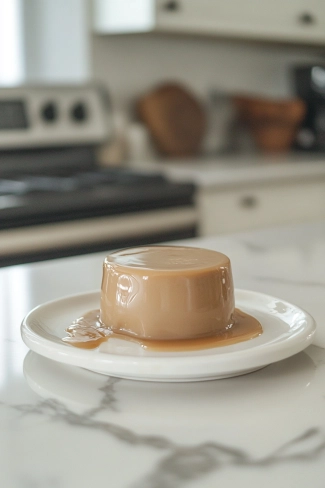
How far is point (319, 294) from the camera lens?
2.46 ft

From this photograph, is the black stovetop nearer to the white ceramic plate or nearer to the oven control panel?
the oven control panel

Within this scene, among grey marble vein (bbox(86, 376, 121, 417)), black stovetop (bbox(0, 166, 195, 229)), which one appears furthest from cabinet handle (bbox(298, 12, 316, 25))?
grey marble vein (bbox(86, 376, 121, 417))

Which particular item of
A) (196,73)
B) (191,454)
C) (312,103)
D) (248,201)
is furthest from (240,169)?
(191,454)

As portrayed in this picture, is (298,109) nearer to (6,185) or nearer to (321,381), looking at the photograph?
(6,185)

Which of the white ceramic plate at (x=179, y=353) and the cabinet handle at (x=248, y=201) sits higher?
the white ceramic plate at (x=179, y=353)

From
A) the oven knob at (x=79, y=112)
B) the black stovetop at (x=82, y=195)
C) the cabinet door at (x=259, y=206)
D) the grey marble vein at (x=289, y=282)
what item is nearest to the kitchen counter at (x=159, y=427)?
the grey marble vein at (x=289, y=282)

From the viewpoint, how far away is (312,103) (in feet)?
9.79

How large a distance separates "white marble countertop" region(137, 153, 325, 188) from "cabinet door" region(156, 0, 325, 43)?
0.47m

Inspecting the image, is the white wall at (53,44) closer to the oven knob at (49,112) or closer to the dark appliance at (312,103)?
the oven knob at (49,112)

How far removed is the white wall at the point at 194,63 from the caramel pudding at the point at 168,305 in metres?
2.14

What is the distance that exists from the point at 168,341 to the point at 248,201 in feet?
5.50

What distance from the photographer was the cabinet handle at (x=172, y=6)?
2.28 meters

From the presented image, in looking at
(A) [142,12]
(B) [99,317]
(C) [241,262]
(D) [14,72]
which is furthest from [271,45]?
(B) [99,317]

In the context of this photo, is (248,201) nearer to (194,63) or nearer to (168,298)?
(194,63)
